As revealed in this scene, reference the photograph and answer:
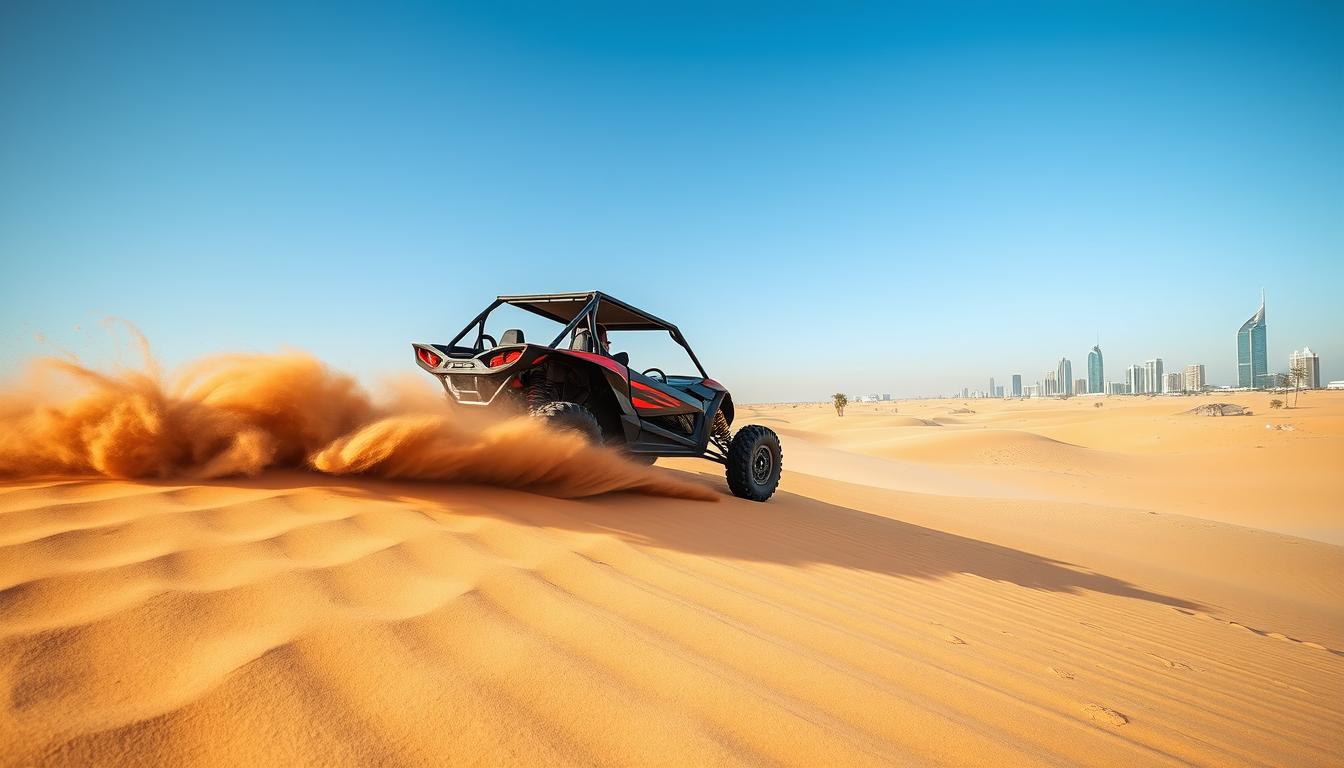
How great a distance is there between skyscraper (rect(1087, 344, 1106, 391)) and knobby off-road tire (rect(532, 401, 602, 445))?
220253 millimetres

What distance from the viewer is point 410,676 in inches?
57.9

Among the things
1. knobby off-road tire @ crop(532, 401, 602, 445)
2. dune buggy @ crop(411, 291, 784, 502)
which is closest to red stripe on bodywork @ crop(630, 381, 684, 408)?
dune buggy @ crop(411, 291, 784, 502)

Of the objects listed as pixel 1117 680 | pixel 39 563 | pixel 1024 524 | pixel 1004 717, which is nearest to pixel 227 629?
pixel 39 563

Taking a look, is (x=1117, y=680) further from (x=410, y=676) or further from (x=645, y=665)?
(x=410, y=676)

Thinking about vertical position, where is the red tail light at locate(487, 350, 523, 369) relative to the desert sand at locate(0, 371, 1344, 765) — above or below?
above

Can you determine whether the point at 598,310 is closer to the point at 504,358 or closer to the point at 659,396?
the point at 659,396

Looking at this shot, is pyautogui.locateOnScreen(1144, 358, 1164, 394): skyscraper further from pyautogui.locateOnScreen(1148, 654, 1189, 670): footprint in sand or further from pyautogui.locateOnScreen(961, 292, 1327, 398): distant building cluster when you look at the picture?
pyautogui.locateOnScreen(1148, 654, 1189, 670): footprint in sand

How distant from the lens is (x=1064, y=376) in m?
182

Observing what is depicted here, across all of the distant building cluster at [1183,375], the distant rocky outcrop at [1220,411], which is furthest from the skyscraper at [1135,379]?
the distant rocky outcrop at [1220,411]

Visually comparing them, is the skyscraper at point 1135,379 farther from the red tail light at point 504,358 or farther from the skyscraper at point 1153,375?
→ the red tail light at point 504,358

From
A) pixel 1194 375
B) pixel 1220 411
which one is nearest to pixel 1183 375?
pixel 1194 375

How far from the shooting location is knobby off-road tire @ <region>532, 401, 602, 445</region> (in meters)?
4.32

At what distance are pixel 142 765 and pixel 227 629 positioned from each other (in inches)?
20.4

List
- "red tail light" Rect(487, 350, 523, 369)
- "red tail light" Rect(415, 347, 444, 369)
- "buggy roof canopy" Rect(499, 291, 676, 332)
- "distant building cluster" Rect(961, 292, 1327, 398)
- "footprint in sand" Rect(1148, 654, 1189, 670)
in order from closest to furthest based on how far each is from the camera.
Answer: "footprint in sand" Rect(1148, 654, 1189, 670)
"red tail light" Rect(487, 350, 523, 369)
"red tail light" Rect(415, 347, 444, 369)
"buggy roof canopy" Rect(499, 291, 676, 332)
"distant building cluster" Rect(961, 292, 1327, 398)
